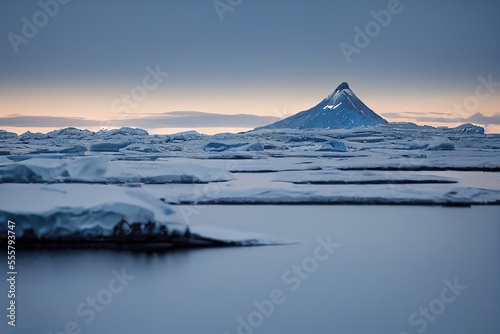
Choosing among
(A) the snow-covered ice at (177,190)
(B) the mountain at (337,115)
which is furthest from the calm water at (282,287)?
(B) the mountain at (337,115)

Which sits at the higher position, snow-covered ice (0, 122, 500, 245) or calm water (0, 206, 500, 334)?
snow-covered ice (0, 122, 500, 245)

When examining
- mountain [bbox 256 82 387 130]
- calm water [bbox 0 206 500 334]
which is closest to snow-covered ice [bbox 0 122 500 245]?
calm water [bbox 0 206 500 334]

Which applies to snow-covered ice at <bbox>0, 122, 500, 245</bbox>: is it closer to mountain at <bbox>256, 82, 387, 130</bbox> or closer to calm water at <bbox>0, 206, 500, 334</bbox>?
calm water at <bbox>0, 206, 500, 334</bbox>

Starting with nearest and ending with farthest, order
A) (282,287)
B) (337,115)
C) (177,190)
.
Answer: (282,287) → (177,190) → (337,115)

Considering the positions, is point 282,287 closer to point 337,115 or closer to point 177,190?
point 177,190

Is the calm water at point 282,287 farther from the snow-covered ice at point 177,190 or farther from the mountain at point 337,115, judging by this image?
the mountain at point 337,115

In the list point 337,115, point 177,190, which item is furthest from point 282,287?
point 337,115

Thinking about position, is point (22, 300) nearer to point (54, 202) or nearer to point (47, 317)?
point (47, 317)
